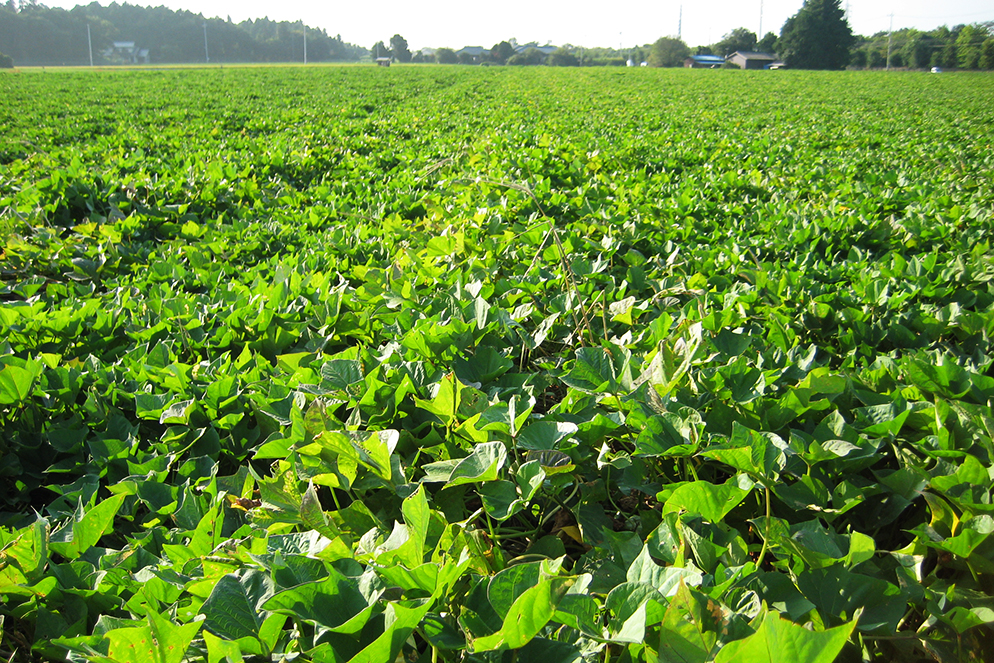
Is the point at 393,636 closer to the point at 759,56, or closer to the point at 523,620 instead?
Result: the point at 523,620

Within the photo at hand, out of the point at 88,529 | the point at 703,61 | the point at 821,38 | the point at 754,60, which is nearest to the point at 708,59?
the point at 703,61

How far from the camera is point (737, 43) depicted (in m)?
96.2

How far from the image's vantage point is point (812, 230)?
3.15 m

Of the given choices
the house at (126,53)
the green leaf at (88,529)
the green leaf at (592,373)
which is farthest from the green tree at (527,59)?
the green leaf at (88,529)

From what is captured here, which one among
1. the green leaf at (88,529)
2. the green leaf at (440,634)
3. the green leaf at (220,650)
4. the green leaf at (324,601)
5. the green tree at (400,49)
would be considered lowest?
the green leaf at (88,529)

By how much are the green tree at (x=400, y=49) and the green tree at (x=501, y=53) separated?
715 inches

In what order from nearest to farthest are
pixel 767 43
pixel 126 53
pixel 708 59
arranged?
1. pixel 767 43
2. pixel 708 59
3. pixel 126 53

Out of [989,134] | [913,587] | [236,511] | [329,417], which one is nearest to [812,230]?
[913,587]

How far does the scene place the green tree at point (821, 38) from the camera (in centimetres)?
6762

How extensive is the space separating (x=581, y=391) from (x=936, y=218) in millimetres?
3196

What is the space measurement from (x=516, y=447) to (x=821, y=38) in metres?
84.3

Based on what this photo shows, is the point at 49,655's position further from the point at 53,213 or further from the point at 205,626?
the point at 53,213

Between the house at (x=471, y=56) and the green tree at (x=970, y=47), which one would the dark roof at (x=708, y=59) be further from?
the house at (x=471, y=56)

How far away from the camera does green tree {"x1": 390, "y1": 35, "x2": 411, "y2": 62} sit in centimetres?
10400
